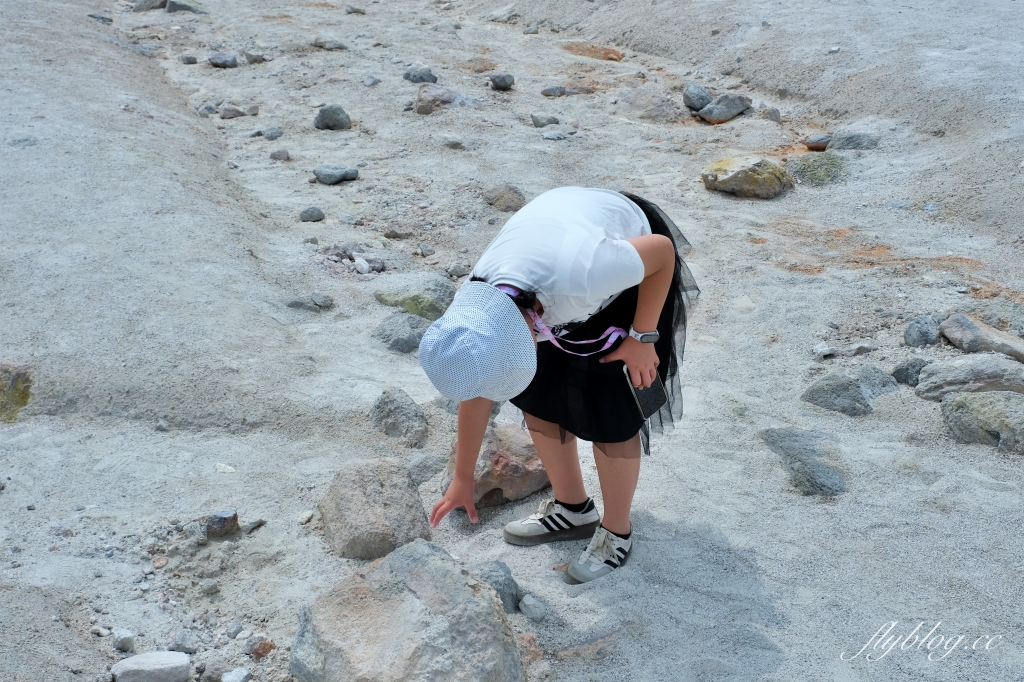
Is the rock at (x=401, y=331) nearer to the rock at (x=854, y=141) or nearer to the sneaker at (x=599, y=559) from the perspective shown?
the sneaker at (x=599, y=559)

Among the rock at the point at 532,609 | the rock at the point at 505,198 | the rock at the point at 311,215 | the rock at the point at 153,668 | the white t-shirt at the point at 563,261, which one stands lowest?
the rock at the point at 505,198

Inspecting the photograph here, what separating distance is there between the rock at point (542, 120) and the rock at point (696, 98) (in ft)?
3.48

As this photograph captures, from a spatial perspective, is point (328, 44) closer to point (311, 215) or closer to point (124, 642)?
point (311, 215)

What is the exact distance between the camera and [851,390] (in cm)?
346

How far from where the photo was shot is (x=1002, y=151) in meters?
5.45

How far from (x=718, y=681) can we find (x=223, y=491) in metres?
1.60

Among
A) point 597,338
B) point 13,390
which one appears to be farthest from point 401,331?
point 597,338

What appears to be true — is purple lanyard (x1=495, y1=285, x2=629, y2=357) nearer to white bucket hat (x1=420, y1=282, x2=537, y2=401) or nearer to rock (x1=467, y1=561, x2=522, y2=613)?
white bucket hat (x1=420, y1=282, x2=537, y2=401)

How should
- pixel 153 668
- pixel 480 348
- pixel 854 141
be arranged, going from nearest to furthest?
pixel 480 348 < pixel 153 668 < pixel 854 141

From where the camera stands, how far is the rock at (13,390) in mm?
3186

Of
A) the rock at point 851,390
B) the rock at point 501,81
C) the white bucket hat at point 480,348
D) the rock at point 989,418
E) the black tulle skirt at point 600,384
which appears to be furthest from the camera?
the rock at point 501,81

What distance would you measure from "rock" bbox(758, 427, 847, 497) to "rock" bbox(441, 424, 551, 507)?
812 millimetres

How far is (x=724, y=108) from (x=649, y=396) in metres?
5.12

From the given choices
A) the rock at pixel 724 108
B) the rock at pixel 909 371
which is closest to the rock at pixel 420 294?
the rock at pixel 909 371
